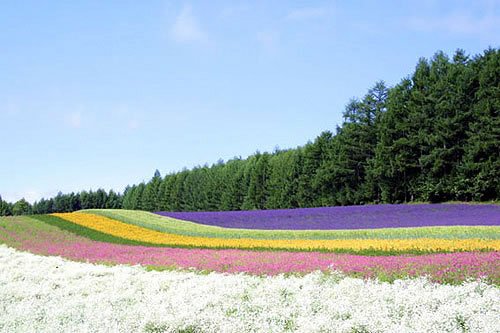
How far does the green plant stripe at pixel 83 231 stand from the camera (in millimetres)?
26875

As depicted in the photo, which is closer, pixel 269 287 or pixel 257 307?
pixel 257 307

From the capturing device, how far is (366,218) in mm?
31641

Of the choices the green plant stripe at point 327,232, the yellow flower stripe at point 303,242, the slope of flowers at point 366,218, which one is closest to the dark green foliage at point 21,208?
the slope of flowers at point 366,218

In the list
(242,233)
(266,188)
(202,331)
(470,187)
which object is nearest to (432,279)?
(202,331)

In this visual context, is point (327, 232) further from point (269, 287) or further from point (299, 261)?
point (269, 287)

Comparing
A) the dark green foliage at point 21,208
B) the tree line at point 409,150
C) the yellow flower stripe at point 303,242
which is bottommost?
the yellow flower stripe at point 303,242

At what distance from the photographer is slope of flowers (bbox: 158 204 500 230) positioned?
2725 centimetres

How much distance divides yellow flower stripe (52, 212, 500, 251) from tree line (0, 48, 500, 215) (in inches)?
944

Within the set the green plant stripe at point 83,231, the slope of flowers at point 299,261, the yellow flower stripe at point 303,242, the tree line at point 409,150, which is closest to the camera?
the slope of flowers at point 299,261

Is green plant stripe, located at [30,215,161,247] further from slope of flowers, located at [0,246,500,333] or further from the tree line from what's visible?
the tree line

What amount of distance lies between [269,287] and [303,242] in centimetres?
1208

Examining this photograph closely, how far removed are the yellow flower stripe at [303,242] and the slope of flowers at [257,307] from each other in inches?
283

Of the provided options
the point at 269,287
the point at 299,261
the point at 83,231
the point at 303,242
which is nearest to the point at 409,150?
the point at 303,242

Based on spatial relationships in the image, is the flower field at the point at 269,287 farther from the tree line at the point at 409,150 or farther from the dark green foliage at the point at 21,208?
the dark green foliage at the point at 21,208
